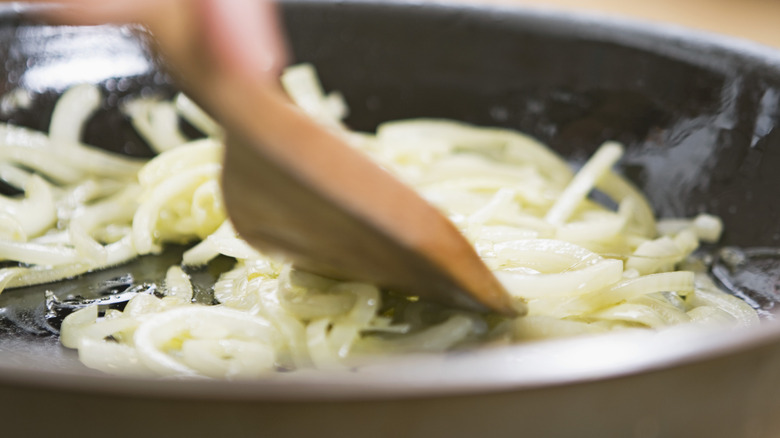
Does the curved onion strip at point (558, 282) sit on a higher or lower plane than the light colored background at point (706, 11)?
lower

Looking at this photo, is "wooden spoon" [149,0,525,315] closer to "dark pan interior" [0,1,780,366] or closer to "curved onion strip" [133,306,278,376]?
"curved onion strip" [133,306,278,376]

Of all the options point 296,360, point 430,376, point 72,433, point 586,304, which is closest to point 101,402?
point 72,433

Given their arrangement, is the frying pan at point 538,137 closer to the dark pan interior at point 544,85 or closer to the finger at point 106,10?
the dark pan interior at point 544,85

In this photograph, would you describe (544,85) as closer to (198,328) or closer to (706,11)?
(198,328)

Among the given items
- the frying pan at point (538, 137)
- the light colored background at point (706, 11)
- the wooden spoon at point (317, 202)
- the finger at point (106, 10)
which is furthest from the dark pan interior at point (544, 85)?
the light colored background at point (706, 11)

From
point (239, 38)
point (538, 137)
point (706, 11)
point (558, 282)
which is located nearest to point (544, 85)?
point (538, 137)

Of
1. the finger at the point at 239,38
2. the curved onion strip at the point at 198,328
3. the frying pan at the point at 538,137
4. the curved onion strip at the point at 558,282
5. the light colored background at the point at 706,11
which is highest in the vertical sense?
the light colored background at the point at 706,11
